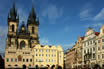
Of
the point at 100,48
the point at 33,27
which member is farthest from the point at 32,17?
the point at 100,48

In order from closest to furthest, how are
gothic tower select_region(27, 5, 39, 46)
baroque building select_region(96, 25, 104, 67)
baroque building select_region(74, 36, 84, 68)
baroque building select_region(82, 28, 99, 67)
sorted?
1. baroque building select_region(96, 25, 104, 67)
2. baroque building select_region(82, 28, 99, 67)
3. baroque building select_region(74, 36, 84, 68)
4. gothic tower select_region(27, 5, 39, 46)

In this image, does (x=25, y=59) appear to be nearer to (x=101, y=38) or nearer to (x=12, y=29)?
(x=12, y=29)

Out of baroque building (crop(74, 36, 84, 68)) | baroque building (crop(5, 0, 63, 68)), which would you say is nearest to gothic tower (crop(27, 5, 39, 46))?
baroque building (crop(5, 0, 63, 68))

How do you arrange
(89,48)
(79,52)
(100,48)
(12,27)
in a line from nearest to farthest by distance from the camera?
(100,48) < (89,48) < (79,52) < (12,27)

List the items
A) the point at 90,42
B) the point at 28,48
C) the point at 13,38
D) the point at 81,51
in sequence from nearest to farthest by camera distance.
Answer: the point at 90,42 < the point at 81,51 < the point at 28,48 < the point at 13,38

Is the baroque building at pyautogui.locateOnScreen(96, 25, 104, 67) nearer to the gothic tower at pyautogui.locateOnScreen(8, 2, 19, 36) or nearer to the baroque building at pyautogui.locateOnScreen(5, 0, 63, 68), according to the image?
the baroque building at pyautogui.locateOnScreen(5, 0, 63, 68)

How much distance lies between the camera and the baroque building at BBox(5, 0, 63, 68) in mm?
70919

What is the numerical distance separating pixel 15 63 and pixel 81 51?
31.2 metres

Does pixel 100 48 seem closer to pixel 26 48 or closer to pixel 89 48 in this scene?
pixel 89 48

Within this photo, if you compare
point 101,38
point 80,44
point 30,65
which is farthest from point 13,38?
point 101,38

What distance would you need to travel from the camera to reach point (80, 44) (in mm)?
71375

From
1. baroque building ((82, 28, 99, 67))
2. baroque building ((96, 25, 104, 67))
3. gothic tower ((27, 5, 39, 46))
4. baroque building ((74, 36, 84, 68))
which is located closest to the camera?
baroque building ((96, 25, 104, 67))

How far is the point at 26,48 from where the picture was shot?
7494 centimetres

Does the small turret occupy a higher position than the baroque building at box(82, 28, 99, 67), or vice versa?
the small turret
